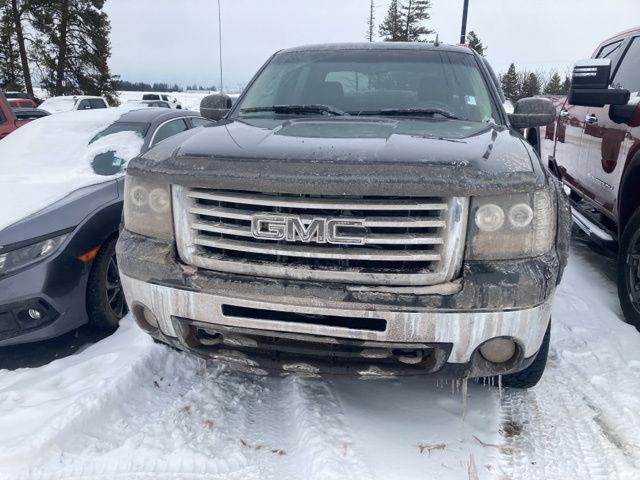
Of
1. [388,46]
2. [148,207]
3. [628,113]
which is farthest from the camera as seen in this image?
[388,46]

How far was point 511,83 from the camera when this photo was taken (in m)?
41.9

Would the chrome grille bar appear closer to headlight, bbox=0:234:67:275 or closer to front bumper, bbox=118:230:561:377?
front bumper, bbox=118:230:561:377

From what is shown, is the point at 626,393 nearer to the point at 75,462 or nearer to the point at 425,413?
the point at 425,413

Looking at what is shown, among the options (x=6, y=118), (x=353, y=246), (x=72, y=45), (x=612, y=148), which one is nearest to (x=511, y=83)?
(x=72, y=45)

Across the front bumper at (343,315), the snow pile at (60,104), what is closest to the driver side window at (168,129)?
the front bumper at (343,315)

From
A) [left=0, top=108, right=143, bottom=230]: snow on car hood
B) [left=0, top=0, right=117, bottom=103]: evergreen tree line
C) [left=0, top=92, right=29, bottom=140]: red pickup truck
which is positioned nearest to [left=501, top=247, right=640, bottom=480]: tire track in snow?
[left=0, top=108, right=143, bottom=230]: snow on car hood

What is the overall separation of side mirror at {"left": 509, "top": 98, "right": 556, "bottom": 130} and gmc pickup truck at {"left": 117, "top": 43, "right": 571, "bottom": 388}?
0.98 m

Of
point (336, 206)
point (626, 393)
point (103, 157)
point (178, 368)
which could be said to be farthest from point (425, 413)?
point (103, 157)

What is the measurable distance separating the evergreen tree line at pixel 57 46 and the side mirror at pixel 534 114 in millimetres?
34521

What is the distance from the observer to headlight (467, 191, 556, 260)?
7.09ft

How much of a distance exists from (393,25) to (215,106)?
45.6m

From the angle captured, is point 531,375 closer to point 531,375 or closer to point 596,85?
point 531,375

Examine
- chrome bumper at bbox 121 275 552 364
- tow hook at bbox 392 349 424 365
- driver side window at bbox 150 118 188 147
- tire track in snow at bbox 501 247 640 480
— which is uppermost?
driver side window at bbox 150 118 188 147

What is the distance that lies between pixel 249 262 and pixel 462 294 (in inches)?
35.0
